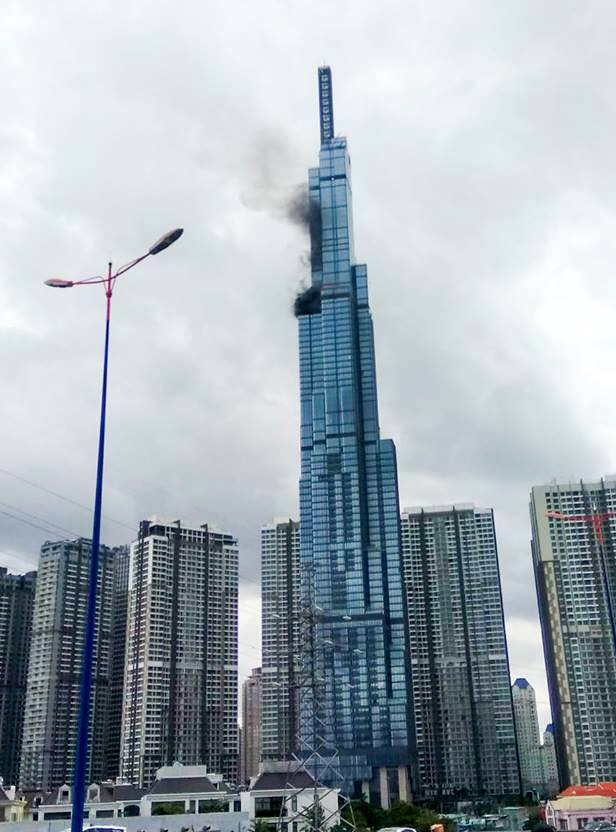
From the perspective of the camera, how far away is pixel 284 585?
516 feet

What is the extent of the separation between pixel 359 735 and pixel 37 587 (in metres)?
60.9

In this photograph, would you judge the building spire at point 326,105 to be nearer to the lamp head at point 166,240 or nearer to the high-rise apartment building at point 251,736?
the high-rise apartment building at point 251,736

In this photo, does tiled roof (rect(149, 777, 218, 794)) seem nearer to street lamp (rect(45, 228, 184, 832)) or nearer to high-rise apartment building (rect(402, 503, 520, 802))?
high-rise apartment building (rect(402, 503, 520, 802))

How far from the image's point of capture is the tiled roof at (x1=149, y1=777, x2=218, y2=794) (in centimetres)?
9106

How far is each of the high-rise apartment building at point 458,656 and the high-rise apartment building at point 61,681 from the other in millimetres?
57669

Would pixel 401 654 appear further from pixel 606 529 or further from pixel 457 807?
pixel 606 529

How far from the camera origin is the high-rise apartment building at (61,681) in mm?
134500

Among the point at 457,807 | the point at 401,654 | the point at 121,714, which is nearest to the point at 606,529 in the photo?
the point at 401,654

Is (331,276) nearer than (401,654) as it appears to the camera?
No

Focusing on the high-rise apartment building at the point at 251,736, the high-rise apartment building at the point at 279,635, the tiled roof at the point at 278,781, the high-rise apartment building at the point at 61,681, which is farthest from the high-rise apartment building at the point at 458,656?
the tiled roof at the point at 278,781

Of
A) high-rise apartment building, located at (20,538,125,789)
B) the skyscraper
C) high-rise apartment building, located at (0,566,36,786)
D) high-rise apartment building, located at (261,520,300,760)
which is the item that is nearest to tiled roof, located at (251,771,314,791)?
the skyscraper

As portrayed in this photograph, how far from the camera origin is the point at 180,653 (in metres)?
138

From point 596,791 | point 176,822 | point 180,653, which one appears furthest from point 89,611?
point 180,653

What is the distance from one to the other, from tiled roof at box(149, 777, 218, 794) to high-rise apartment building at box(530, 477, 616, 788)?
218 ft
